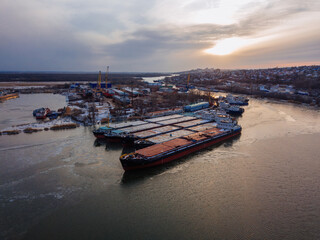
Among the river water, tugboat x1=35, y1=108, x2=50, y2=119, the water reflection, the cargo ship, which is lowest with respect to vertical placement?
the river water

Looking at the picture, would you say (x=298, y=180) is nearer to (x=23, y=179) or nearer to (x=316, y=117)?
(x=23, y=179)

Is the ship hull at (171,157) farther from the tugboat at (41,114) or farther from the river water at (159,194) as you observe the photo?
the tugboat at (41,114)

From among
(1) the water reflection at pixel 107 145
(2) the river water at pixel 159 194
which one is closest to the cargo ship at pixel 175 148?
(2) the river water at pixel 159 194

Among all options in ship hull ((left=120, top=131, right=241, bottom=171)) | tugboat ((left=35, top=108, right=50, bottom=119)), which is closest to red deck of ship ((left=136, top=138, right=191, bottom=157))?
ship hull ((left=120, top=131, right=241, bottom=171))

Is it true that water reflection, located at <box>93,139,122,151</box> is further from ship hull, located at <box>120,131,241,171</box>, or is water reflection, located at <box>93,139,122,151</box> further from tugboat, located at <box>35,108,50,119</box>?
tugboat, located at <box>35,108,50,119</box>

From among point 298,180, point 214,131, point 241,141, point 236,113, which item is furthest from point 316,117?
point 298,180

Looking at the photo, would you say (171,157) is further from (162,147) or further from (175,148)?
(162,147)
